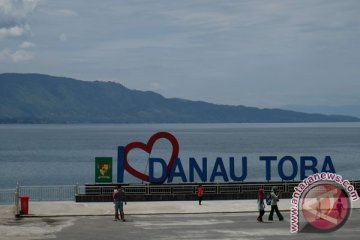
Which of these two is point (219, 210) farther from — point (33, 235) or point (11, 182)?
point (11, 182)

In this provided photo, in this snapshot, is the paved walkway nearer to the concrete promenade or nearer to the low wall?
the concrete promenade

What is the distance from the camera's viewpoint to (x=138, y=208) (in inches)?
1394

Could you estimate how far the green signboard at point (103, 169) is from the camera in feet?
132

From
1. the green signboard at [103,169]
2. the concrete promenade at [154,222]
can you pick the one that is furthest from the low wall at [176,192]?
the green signboard at [103,169]

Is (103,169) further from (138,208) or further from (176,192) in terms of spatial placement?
(138,208)

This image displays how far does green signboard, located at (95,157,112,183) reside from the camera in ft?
132

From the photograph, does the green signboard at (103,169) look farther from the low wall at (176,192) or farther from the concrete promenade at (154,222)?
the concrete promenade at (154,222)

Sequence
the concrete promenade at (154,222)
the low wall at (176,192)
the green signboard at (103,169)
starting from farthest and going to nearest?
the green signboard at (103,169), the low wall at (176,192), the concrete promenade at (154,222)

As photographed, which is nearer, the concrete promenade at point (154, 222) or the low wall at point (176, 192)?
the concrete promenade at point (154, 222)

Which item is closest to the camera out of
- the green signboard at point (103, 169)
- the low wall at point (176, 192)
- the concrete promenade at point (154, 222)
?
the concrete promenade at point (154, 222)

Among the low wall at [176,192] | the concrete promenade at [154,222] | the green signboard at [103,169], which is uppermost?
the green signboard at [103,169]

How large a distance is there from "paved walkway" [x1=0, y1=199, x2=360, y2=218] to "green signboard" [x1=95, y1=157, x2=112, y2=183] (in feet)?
10.4

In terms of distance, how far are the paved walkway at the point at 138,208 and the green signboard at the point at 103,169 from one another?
3.17 meters

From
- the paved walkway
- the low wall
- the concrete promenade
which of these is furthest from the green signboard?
the concrete promenade
